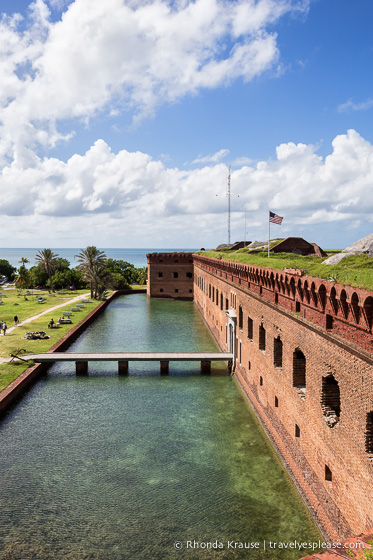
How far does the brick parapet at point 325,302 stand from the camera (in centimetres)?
837

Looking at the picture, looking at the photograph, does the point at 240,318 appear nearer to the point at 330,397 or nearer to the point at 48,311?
the point at 330,397

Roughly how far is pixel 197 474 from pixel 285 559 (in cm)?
416

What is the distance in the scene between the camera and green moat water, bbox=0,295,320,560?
1020cm

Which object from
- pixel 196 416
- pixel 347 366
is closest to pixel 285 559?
pixel 347 366

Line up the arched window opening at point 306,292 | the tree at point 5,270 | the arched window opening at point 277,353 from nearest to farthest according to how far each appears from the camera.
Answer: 1. the arched window opening at point 306,292
2. the arched window opening at point 277,353
3. the tree at point 5,270

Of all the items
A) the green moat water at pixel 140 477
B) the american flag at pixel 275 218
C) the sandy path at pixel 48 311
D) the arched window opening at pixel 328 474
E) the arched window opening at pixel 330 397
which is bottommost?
the green moat water at pixel 140 477

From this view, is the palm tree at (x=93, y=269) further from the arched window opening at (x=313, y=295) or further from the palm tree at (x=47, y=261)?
the arched window opening at (x=313, y=295)

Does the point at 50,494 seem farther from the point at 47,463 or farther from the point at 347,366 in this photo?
the point at 347,366

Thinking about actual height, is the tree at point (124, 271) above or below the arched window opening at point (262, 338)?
above

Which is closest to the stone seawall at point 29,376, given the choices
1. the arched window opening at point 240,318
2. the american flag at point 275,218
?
the arched window opening at point 240,318

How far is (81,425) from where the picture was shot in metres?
17.1

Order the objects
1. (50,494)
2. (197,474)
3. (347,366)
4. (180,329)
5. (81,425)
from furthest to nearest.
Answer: (180,329)
(81,425)
(197,474)
(50,494)
(347,366)

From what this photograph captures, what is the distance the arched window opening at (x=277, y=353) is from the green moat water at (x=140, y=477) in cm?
322

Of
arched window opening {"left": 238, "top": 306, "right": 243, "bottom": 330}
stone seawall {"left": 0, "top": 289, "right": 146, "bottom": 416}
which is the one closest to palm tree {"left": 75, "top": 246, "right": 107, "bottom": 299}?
stone seawall {"left": 0, "top": 289, "right": 146, "bottom": 416}
